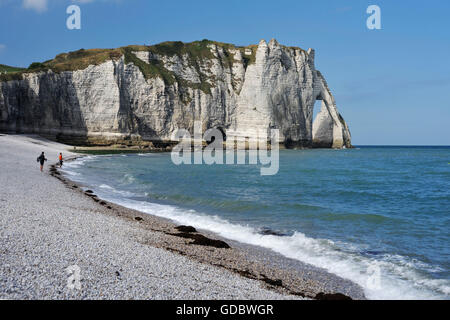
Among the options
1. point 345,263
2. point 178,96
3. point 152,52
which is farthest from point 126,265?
point 152,52

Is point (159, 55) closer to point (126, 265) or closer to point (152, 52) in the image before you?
point (152, 52)

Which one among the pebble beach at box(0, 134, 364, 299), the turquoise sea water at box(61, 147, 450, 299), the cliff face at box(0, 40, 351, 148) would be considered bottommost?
the turquoise sea water at box(61, 147, 450, 299)

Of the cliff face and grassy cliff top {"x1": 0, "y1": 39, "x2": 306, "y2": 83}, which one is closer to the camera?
the cliff face

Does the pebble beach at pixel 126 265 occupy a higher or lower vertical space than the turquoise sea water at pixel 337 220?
higher

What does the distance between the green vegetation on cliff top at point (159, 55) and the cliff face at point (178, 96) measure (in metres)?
0.29

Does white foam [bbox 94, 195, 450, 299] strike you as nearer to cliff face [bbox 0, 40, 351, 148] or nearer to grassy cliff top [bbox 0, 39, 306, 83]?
cliff face [bbox 0, 40, 351, 148]

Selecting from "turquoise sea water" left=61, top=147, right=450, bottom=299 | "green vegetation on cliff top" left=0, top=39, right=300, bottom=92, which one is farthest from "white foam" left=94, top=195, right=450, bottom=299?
"green vegetation on cliff top" left=0, top=39, right=300, bottom=92

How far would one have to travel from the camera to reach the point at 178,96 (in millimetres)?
82312

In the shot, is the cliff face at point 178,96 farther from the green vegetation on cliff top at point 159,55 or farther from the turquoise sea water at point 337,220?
the turquoise sea water at point 337,220

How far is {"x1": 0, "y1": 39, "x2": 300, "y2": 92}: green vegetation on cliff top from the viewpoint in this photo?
237ft

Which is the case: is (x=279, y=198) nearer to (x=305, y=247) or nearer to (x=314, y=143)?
(x=305, y=247)

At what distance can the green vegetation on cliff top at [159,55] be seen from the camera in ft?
237

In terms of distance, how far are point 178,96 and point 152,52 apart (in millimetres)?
14051

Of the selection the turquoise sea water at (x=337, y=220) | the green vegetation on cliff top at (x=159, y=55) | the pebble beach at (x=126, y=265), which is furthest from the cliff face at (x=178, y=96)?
the pebble beach at (x=126, y=265)
